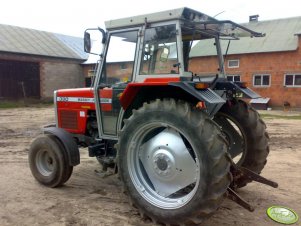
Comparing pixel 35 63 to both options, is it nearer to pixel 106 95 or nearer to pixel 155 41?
pixel 106 95

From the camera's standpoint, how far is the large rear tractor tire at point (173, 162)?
3.26 meters

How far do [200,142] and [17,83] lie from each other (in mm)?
23514

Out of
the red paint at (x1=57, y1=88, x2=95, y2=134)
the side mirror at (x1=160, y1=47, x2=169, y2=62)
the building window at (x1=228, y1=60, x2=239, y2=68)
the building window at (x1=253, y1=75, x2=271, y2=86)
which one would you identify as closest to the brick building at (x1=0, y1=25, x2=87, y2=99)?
the building window at (x1=228, y1=60, x2=239, y2=68)

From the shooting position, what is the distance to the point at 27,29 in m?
28.8

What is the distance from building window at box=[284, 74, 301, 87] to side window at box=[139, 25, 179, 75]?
18.8 meters

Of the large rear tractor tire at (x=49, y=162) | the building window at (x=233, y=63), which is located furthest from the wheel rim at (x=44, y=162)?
the building window at (x=233, y=63)

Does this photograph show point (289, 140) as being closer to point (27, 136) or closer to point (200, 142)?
point (200, 142)

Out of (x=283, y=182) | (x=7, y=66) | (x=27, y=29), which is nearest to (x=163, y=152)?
(x=283, y=182)

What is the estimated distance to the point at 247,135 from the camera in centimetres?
461

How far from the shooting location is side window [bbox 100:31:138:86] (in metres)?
4.31

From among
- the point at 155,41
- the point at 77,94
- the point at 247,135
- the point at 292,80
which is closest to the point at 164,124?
the point at 155,41

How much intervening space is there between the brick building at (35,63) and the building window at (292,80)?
16.9m

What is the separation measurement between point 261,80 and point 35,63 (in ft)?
55.5

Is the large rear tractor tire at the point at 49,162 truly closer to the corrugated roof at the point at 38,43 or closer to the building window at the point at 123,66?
the building window at the point at 123,66
